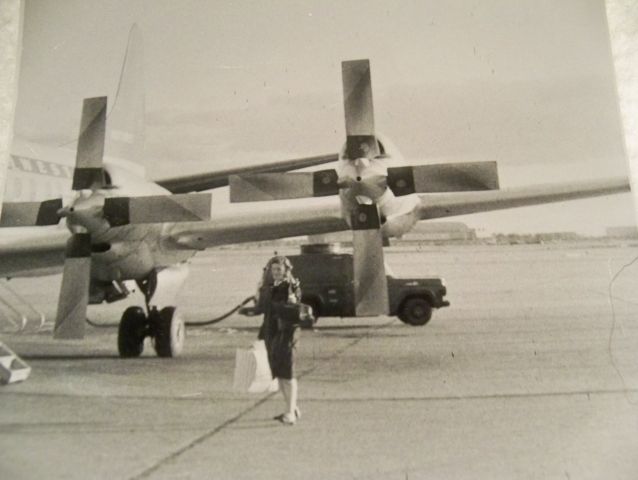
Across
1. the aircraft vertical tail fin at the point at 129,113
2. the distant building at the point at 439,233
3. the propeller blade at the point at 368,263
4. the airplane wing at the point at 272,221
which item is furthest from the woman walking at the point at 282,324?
the aircraft vertical tail fin at the point at 129,113

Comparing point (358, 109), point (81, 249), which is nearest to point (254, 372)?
point (81, 249)

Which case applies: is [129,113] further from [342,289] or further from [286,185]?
[342,289]

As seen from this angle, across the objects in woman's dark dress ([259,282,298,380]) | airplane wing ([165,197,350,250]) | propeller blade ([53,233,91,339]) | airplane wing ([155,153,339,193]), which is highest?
airplane wing ([155,153,339,193])

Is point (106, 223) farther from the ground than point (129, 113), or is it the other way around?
point (129, 113)

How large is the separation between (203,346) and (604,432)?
104 inches

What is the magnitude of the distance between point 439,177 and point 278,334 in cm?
151

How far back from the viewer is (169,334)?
3926 millimetres

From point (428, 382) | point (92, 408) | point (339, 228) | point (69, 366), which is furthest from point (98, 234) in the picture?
point (428, 382)

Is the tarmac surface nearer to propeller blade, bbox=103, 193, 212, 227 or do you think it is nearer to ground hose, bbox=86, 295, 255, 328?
ground hose, bbox=86, 295, 255, 328

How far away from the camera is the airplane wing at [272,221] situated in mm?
3916

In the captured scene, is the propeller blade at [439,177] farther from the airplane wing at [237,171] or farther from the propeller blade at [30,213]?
the propeller blade at [30,213]

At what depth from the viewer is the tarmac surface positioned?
10.8 ft

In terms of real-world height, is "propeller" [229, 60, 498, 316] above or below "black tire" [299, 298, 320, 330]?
above

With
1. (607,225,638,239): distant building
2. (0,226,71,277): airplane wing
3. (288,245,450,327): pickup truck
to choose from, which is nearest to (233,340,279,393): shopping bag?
(288,245,450,327): pickup truck
